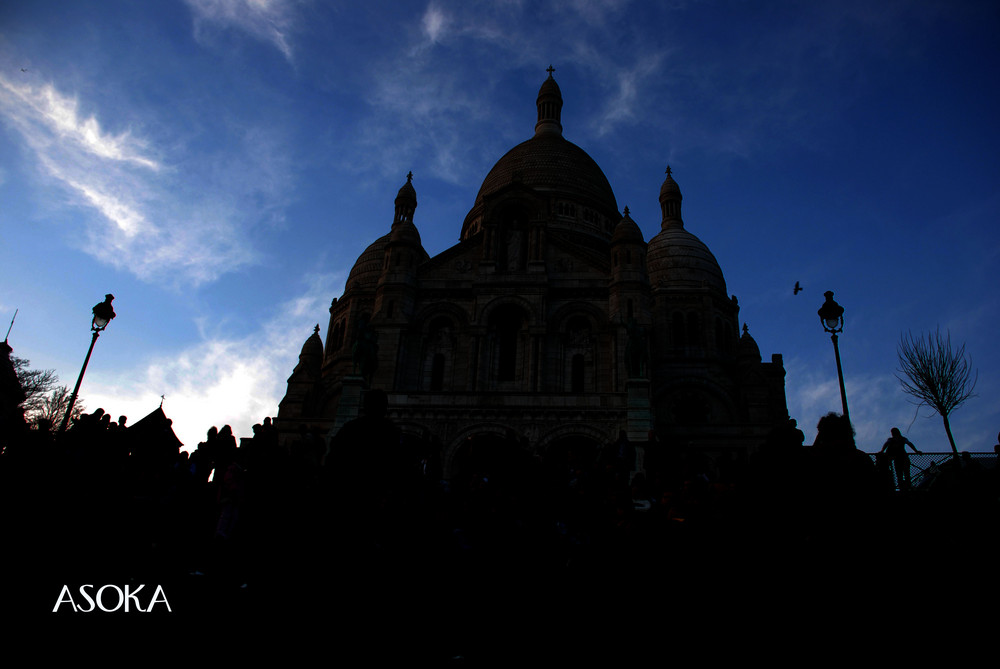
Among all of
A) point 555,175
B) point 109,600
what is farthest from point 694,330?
point 109,600

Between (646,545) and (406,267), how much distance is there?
75.5 ft

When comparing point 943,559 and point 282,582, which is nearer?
point 282,582

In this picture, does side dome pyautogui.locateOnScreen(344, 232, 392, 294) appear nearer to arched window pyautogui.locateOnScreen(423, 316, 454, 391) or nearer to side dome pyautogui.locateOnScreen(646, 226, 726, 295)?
arched window pyautogui.locateOnScreen(423, 316, 454, 391)

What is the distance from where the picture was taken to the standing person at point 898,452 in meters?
12.7

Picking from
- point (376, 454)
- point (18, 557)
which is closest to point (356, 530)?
point (376, 454)

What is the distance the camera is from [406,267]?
2852 centimetres

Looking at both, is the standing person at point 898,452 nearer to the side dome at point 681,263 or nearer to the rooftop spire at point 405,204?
the side dome at point 681,263

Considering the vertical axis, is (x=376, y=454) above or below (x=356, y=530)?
above

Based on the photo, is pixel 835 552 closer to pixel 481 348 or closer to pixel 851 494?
pixel 851 494

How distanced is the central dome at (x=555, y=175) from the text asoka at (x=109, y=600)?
115ft

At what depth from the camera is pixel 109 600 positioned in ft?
23.2

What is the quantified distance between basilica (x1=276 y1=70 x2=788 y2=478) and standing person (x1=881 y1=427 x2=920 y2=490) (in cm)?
437

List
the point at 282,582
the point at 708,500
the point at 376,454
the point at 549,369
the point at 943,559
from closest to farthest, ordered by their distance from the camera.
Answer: the point at 376,454 < the point at 282,582 < the point at 943,559 < the point at 708,500 < the point at 549,369

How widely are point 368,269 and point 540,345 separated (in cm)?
1793
